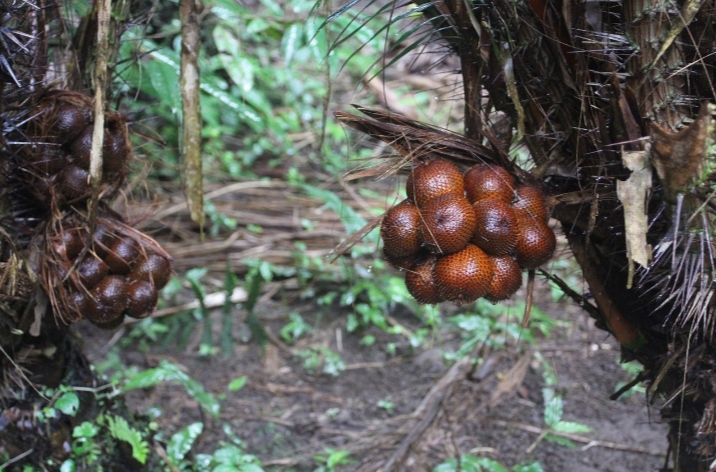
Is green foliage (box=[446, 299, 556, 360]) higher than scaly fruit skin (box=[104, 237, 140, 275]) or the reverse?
the reverse

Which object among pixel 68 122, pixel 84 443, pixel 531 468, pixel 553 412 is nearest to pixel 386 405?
pixel 553 412

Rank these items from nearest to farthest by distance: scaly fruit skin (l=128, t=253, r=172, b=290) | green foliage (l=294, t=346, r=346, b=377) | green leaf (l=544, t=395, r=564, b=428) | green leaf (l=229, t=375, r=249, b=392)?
1. scaly fruit skin (l=128, t=253, r=172, b=290)
2. green leaf (l=544, t=395, r=564, b=428)
3. green leaf (l=229, t=375, r=249, b=392)
4. green foliage (l=294, t=346, r=346, b=377)

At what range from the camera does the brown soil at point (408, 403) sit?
2547mm

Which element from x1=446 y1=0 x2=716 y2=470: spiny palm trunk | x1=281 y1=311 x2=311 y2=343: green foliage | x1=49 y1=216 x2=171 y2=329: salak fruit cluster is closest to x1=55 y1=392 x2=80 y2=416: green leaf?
x1=49 y1=216 x2=171 y2=329: salak fruit cluster

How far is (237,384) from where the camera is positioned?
9.99 ft

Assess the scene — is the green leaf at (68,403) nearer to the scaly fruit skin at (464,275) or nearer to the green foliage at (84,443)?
the green foliage at (84,443)

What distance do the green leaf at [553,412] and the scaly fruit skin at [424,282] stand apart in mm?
1329

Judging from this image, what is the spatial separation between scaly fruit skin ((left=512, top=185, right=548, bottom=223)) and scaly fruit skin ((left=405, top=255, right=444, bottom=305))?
210 mm

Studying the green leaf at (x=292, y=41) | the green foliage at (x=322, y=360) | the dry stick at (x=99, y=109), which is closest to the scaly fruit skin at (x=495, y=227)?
the dry stick at (x=99, y=109)

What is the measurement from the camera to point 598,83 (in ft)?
4.43

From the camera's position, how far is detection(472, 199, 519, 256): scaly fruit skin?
1.35 meters

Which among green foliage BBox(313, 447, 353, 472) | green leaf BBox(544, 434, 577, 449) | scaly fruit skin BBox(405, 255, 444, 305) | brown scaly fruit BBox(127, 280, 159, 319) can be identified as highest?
scaly fruit skin BBox(405, 255, 444, 305)

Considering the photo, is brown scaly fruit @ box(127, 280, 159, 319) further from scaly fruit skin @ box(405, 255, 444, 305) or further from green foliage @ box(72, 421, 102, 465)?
scaly fruit skin @ box(405, 255, 444, 305)

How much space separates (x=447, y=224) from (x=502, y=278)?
0.58 feet
